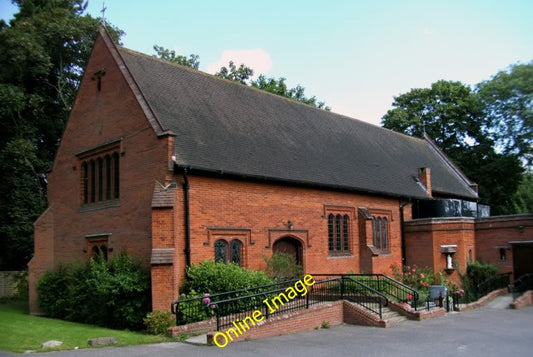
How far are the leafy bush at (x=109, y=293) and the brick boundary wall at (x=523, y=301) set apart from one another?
47.6ft

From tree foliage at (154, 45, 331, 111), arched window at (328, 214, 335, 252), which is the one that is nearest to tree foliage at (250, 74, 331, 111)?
tree foliage at (154, 45, 331, 111)

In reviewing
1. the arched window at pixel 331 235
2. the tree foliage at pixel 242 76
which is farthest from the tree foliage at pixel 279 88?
the arched window at pixel 331 235

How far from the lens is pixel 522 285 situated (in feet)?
81.0

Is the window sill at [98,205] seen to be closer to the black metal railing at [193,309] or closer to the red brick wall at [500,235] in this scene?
the black metal railing at [193,309]

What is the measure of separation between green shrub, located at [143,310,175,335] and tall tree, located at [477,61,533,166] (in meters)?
32.1

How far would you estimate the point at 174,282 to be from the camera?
50.5 ft

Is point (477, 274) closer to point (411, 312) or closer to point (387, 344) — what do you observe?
point (411, 312)

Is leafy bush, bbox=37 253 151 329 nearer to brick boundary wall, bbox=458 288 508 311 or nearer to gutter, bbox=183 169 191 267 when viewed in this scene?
gutter, bbox=183 169 191 267

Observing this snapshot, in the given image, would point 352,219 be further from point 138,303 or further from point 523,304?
point 138,303

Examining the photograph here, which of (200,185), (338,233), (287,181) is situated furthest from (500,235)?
(200,185)

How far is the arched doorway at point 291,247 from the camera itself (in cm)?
2028

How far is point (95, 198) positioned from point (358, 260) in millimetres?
12014

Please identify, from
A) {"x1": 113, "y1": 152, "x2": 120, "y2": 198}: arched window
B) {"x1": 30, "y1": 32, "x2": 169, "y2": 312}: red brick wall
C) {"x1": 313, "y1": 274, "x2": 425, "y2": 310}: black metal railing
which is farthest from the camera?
{"x1": 113, "y1": 152, "x2": 120, "y2": 198}: arched window

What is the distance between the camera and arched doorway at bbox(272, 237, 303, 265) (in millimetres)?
20281
